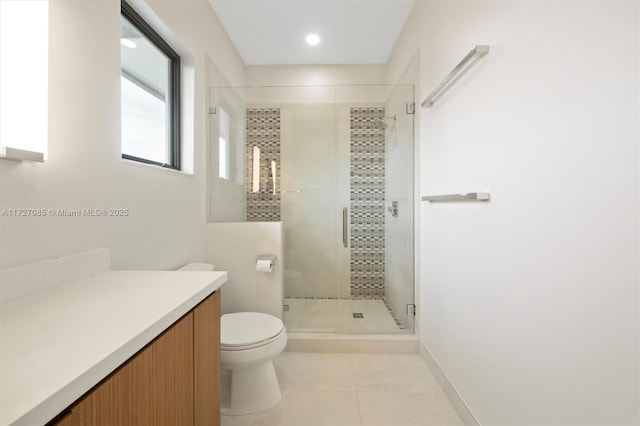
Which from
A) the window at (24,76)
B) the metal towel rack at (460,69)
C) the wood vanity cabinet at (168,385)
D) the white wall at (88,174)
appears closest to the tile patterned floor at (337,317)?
the white wall at (88,174)

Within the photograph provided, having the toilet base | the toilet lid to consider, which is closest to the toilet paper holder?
the toilet lid

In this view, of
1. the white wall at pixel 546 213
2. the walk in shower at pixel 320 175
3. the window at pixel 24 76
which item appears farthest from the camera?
the walk in shower at pixel 320 175

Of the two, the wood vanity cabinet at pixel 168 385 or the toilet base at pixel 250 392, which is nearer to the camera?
the wood vanity cabinet at pixel 168 385

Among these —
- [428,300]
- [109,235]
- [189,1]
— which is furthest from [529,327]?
[189,1]

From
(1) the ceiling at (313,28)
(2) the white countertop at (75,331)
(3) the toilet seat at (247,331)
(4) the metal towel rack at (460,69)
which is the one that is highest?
(1) the ceiling at (313,28)

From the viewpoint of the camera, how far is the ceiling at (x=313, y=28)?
220 centimetres

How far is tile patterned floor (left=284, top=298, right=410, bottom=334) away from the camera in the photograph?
2291mm

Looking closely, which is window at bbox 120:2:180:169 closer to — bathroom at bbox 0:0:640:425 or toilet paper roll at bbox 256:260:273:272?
bathroom at bbox 0:0:640:425

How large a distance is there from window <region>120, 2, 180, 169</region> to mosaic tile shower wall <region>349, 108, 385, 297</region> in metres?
1.43

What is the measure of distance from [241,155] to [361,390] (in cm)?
203

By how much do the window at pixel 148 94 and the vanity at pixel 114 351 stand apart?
813mm

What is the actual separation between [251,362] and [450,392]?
3.62 ft

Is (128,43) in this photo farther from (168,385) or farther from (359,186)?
(359,186)

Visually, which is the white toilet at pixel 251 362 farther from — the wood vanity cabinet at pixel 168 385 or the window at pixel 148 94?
the window at pixel 148 94
